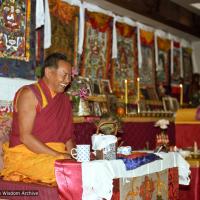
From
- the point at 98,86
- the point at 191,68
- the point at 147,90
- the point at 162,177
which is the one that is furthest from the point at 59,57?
the point at 191,68

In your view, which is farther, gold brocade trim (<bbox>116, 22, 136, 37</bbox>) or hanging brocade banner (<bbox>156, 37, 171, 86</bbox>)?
hanging brocade banner (<bbox>156, 37, 171, 86</bbox>)

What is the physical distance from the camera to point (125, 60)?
236 inches

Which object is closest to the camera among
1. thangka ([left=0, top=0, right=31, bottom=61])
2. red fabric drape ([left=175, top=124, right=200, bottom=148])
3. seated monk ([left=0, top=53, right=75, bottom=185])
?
seated monk ([left=0, top=53, right=75, bottom=185])

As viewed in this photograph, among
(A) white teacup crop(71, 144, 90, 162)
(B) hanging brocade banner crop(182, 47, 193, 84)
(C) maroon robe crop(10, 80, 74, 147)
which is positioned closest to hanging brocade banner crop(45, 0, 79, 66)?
(C) maroon robe crop(10, 80, 74, 147)

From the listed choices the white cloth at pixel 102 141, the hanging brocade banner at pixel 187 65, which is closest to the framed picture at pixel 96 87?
the white cloth at pixel 102 141

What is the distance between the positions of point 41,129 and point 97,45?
7.53 feet

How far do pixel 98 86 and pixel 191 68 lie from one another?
2813 mm

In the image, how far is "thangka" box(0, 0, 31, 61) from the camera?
13.4 ft

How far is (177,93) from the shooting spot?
287 inches

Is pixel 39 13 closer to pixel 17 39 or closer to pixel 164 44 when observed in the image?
pixel 17 39

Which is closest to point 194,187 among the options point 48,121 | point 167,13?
point 48,121

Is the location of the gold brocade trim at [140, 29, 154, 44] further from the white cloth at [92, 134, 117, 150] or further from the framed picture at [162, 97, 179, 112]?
the white cloth at [92, 134, 117, 150]

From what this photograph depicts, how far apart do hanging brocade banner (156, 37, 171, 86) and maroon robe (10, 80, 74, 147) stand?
11.3ft

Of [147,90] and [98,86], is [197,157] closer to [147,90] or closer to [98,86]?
[98,86]
